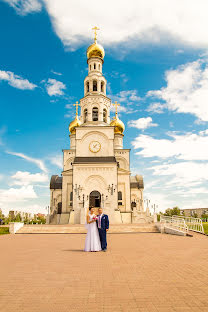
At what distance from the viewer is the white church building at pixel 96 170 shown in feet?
103

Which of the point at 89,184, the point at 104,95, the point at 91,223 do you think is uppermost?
the point at 104,95

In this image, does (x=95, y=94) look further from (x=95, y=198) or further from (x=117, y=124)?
(x=95, y=198)

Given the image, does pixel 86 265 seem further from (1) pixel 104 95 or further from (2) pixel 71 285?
(1) pixel 104 95

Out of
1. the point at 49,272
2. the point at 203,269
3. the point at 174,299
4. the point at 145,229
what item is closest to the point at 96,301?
the point at 174,299

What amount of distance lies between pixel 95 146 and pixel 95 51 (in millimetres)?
16392

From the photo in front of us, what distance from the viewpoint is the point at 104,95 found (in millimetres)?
38188

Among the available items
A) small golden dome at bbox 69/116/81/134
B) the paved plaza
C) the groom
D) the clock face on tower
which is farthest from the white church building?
the paved plaza

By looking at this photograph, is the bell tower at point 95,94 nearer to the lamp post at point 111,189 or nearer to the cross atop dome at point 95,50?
the cross atop dome at point 95,50

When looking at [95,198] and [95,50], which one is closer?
[95,198]

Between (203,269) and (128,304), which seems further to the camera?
(203,269)

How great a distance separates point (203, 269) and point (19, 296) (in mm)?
4605

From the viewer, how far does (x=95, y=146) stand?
3466cm

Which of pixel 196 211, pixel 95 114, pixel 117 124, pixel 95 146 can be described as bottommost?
pixel 196 211

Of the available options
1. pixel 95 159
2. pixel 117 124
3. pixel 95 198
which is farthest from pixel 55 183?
pixel 117 124
